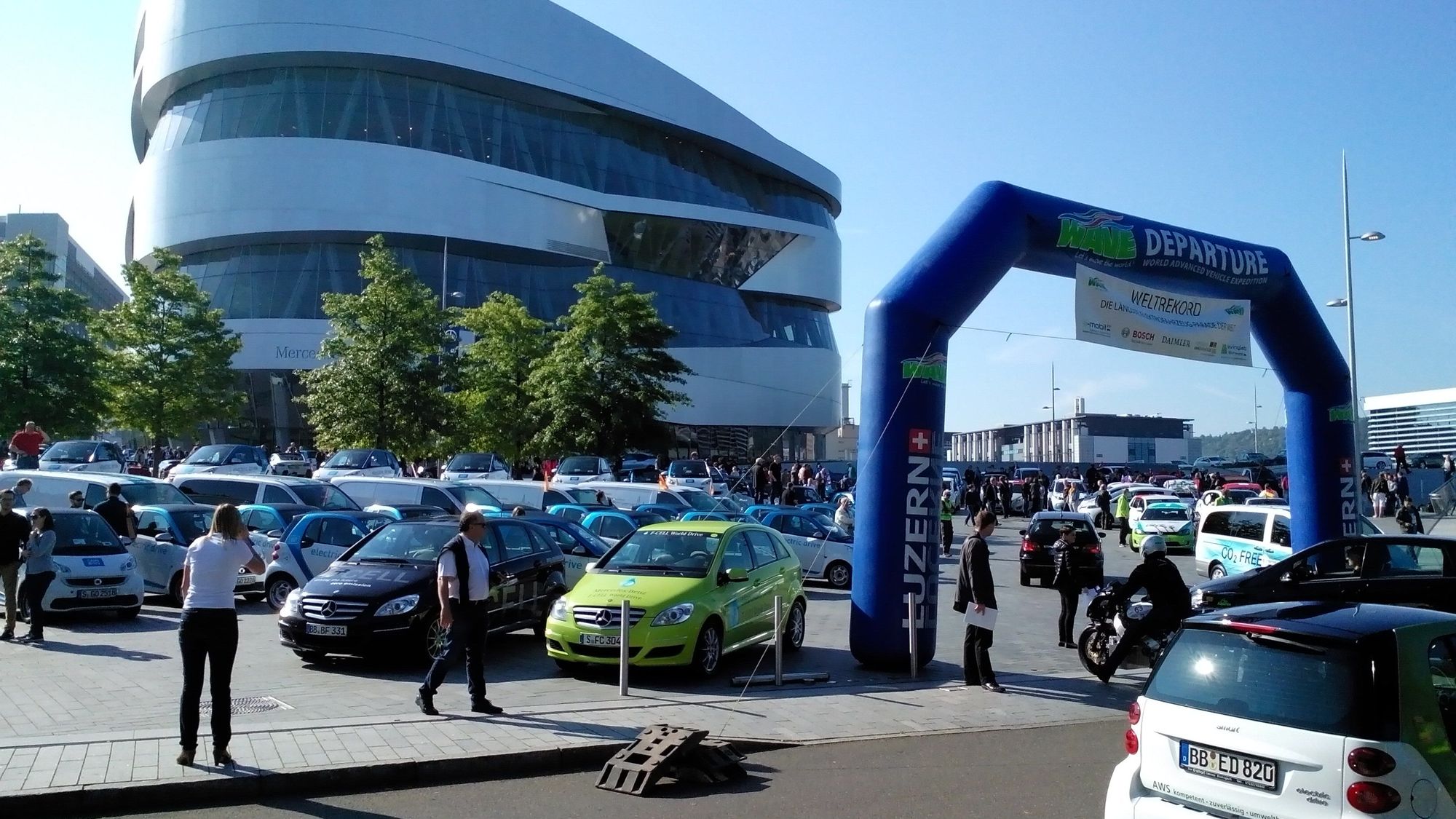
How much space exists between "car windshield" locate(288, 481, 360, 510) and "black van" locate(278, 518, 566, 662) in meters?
7.96

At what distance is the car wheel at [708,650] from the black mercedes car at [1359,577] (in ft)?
18.3

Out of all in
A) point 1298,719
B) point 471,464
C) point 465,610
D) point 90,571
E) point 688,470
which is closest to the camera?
point 1298,719

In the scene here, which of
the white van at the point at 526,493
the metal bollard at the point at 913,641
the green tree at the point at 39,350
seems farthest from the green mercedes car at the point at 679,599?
the green tree at the point at 39,350

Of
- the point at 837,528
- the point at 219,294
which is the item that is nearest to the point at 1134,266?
the point at 837,528

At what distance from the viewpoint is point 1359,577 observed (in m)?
12.4

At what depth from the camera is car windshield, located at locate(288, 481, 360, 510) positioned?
20.3 metres

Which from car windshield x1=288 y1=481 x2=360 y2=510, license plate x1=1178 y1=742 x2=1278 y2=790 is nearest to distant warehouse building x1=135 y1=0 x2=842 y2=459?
car windshield x1=288 y1=481 x2=360 y2=510

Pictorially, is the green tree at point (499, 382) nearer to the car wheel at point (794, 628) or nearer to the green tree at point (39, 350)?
the green tree at point (39, 350)

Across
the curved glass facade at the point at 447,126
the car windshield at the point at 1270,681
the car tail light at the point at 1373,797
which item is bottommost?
the car tail light at the point at 1373,797

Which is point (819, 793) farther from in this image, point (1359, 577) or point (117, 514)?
point (117, 514)

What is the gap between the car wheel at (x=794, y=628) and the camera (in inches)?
508

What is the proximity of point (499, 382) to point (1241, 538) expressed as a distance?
97.3 ft

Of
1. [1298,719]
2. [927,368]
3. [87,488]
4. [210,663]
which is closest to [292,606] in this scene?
[210,663]

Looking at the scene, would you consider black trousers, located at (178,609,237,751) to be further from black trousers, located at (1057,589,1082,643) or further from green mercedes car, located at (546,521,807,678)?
black trousers, located at (1057,589,1082,643)
